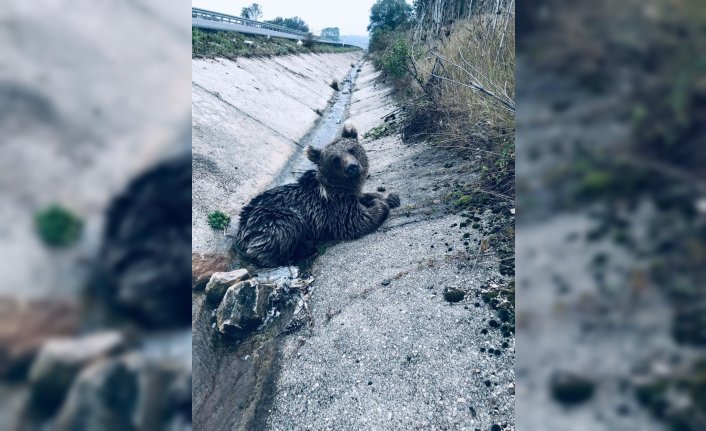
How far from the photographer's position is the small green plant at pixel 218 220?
5695 mm

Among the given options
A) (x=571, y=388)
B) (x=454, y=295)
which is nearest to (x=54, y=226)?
(x=571, y=388)

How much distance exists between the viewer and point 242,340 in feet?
12.0

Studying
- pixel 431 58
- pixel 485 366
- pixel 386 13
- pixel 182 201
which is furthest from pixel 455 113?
pixel 386 13

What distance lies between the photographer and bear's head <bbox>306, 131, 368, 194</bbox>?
5375 millimetres

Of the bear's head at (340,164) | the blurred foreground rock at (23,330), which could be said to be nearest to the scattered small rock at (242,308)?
the bear's head at (340,164)

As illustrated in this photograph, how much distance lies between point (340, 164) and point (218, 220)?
5.57 ft

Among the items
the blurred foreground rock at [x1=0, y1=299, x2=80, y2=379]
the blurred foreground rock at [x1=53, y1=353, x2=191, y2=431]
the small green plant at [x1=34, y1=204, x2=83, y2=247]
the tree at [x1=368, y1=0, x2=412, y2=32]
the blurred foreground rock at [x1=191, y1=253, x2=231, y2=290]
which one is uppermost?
the tree at [x1=368, y1=0, x2=412, y2=32]

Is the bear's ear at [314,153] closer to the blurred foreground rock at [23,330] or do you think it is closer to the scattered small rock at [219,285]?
the scattered small rock at [219,285]

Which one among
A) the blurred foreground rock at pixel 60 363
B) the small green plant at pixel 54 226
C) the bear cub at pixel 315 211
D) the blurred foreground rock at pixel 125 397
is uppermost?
the small green plant at pixel 54 226

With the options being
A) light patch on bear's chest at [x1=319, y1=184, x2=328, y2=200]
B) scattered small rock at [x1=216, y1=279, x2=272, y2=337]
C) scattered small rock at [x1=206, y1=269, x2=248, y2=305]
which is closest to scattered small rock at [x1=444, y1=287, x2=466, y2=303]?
scattered small rock at [x1=216, y1=279, x2=272, y2=337]

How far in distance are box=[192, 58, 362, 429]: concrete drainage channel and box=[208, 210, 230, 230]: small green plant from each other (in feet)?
3.78

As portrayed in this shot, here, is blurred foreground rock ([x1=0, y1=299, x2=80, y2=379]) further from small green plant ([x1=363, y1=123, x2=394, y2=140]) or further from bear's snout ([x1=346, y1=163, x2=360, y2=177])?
small green plant ([x1=363, y1=123, x2=394, y2=140])

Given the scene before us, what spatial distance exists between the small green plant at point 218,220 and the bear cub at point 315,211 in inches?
20.4

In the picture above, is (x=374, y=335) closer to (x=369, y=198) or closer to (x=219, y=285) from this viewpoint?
(x=219, y=285)
